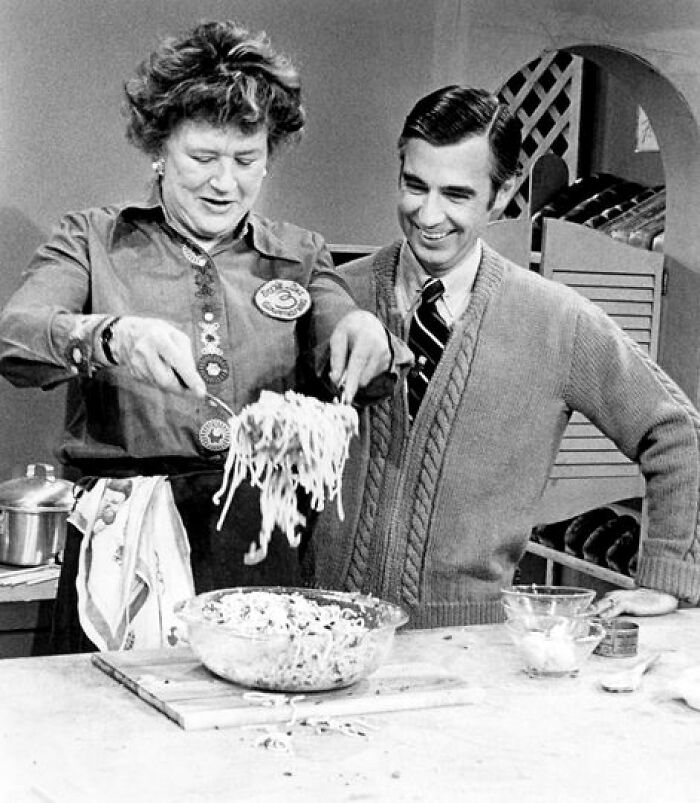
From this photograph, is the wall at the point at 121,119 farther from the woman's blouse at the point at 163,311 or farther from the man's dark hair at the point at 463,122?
the woman's blouse at the point at 163,311

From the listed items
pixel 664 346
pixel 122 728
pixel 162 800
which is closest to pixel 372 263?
pixel 122 728

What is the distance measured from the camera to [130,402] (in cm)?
260

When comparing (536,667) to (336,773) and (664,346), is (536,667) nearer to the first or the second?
(336,773)

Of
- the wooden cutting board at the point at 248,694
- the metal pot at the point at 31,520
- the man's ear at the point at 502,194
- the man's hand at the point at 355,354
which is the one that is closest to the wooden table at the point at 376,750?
the wooden cutting board at the point at 248,694

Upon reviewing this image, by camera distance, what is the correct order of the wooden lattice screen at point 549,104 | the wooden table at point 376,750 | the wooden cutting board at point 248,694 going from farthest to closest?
the wooden lattice screen at point 549,104 < the wooden cutting board at point 248,694 < the wooden table at point 376,750

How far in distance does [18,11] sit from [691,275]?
235 cm

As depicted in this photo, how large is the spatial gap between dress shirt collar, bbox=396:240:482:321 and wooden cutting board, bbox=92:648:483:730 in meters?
1.01

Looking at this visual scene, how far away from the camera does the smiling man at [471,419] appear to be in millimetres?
2912

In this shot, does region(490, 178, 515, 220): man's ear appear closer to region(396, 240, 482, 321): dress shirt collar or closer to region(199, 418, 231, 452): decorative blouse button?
region(396, 240, 482, 321): dress shirt collar

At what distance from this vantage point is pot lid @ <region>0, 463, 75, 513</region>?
3746 millimetres

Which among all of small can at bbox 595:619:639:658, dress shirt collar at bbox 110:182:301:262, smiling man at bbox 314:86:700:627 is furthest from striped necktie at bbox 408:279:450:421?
small can at bbox 595:619:639:658

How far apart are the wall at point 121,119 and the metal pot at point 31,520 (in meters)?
0.22

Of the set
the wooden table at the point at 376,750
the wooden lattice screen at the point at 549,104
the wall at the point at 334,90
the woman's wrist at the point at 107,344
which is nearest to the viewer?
the wooden table at the point at 376,750

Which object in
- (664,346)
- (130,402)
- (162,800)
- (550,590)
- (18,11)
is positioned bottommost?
(162,800)
